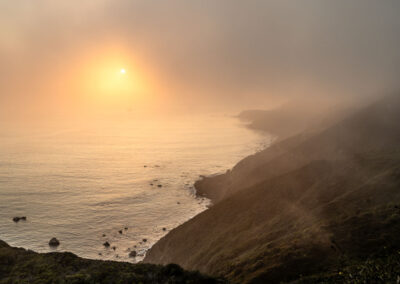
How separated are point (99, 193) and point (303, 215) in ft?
232

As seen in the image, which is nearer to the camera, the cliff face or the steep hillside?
the cliff face

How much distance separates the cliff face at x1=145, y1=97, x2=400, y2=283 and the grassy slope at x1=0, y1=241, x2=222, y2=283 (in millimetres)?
9458

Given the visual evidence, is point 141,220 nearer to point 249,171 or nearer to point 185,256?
point 185,256

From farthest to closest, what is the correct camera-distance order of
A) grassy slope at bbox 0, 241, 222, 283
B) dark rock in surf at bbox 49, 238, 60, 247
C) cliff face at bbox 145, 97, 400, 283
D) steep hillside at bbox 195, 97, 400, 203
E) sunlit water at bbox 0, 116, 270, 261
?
steep hillside at bbox 195, 97, 400, 203, sunlit water at bbox 0, 116, 270, 261, dark rock in surf at bbox 49, 238, 60, 247, cliff face at bbox 145, 97, 400, 283, grassy slope at bbox 0, 241, 222, 283

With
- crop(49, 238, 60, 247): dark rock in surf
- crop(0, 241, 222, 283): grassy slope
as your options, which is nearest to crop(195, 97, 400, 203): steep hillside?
crop(49, 238, 60, 247): dark rock in surf

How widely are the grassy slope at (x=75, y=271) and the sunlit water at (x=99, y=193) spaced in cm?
2594

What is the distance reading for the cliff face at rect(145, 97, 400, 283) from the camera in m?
31.9

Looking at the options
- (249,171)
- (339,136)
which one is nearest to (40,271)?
(249,171)

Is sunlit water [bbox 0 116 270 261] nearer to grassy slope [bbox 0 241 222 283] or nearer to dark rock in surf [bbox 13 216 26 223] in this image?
dark rock in surf [bbox 13 216 26 223]

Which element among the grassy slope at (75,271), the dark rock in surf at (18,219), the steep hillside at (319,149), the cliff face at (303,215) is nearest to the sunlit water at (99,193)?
the dark rock in surf at (18,219)

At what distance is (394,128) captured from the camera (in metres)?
93.1

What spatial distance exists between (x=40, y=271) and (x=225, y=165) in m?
102

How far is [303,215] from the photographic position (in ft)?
158

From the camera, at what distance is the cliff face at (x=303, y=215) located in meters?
31.9
